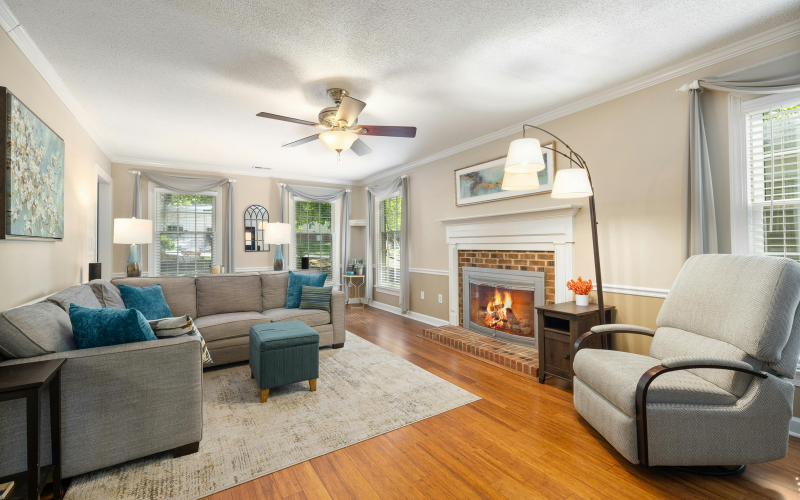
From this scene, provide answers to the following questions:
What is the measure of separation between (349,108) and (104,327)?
2.16m

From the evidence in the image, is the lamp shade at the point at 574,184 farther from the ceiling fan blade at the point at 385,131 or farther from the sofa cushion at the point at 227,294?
the sofa cushion at the point at 227,294

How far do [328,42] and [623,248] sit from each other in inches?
114

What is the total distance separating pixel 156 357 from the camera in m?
1.97

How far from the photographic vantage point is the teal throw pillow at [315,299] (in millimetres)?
4164

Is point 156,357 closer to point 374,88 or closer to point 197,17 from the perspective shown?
point 197,17

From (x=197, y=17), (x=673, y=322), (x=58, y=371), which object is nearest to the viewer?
(x=58, y=371)

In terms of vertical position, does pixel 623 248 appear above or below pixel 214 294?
above

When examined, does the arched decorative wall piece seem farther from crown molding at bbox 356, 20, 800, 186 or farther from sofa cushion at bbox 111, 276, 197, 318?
crown molding at bbox 356, 20, 800, 186

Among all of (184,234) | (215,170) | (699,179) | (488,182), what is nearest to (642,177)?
(699,179)

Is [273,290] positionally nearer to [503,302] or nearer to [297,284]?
[297,284]

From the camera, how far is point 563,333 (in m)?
2.97

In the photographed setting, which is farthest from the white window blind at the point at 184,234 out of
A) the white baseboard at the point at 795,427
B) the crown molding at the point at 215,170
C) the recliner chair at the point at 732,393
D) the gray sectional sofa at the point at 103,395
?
the white baseboard at the point at 795,427

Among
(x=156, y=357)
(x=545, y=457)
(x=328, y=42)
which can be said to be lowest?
(x=545, y=457)

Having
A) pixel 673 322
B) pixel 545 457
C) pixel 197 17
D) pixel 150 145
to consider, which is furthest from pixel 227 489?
pixel 150 145
